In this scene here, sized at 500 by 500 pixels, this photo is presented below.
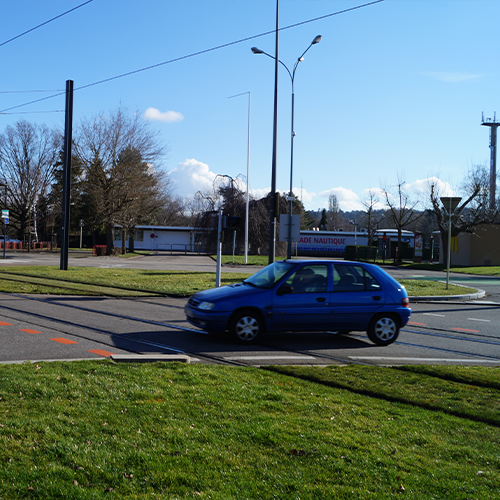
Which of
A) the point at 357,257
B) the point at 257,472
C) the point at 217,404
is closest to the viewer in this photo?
the point at 257,472

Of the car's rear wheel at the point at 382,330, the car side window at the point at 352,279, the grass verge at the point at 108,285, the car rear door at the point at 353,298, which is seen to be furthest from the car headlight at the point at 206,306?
the grass verge at the point at 108,285

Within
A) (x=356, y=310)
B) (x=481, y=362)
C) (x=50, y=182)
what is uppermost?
(x=50, y=182)

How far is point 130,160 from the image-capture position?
4741 cm

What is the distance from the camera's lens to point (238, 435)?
4.23 metres

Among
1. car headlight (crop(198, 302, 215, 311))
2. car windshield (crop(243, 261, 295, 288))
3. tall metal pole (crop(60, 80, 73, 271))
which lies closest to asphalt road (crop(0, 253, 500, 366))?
car headlight (crop(198, 302, 215, 311))

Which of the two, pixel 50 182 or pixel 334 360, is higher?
pixel 50 182

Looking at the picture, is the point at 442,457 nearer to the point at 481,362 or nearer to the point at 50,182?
the point at 481,362

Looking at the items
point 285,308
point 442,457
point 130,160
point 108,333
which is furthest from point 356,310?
point 130,160

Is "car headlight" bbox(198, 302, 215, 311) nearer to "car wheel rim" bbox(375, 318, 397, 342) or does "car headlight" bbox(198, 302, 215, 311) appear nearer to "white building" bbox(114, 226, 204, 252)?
"car wheel rim" bbox(375, 318, 397, 342)

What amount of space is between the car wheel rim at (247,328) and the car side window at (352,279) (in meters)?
1.58

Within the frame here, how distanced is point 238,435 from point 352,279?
581 cm

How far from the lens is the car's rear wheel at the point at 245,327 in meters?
9.01

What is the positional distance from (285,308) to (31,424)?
5467 millimetres

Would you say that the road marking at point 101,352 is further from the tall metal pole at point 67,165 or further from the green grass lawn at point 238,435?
the tall metal pole at point 67,165
